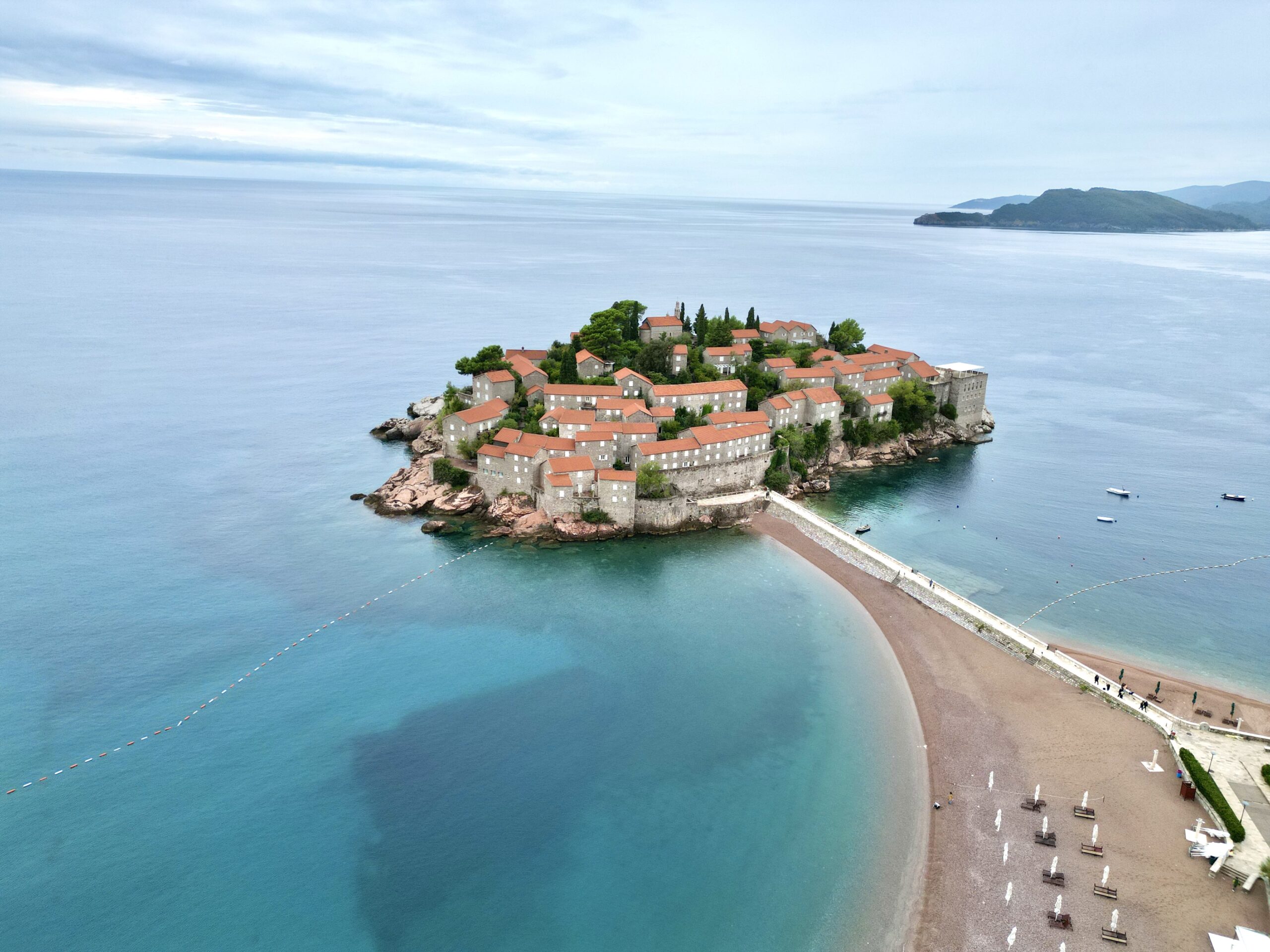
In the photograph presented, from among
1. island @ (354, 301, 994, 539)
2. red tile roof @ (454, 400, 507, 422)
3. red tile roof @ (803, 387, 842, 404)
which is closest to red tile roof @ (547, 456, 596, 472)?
island @ (354, 301, 994, 539)

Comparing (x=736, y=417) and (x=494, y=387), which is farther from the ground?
(x=494, y=387)

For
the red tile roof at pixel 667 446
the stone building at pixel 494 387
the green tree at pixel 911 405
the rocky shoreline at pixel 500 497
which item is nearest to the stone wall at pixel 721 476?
the red tile roof at pixel 667 446

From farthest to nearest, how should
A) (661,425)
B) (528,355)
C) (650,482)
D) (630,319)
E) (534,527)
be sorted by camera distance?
1. (630,319)
2. (528,355)
3. (661,425)
4. (534,527)
5. (650,482)

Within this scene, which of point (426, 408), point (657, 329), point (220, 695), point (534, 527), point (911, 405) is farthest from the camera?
point (426, 408)

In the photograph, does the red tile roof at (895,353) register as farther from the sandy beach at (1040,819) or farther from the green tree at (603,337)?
the sandy beach at (1040,819)

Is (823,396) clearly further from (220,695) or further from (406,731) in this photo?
(220,695)

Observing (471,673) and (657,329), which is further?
(657,329)

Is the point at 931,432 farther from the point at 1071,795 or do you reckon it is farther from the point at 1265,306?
the point at 1265,306

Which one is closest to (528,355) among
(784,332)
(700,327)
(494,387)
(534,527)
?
(494,387)
